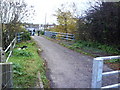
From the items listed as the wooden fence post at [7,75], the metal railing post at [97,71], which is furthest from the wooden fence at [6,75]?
the metal railing post at [97,71]

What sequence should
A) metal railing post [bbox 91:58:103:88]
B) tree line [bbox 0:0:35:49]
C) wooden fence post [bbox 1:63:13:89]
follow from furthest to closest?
tree line [bbox 0:0:35:49] < wooden fence post [bbox 1:63:13:89] < metal railing post [bbox 91:58:103:88]

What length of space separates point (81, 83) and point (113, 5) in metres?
5.92

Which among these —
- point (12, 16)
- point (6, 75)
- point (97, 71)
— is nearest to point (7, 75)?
point (6, 75)

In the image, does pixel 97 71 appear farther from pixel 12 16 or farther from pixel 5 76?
pixel 12 16

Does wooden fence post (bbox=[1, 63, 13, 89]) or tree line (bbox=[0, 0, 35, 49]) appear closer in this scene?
wooden fence post (bbox=[1, 63, 13, 89])

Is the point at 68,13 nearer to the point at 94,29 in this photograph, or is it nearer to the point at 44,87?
the point at 94,29

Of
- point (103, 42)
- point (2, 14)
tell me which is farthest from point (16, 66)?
point (103, 42)

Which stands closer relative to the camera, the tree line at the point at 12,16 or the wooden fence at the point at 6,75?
the wooden fence at the point at 6,75

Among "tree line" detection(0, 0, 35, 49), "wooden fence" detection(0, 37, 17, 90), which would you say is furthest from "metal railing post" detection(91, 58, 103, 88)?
"tree line" detection(0, 0, 35, 49)

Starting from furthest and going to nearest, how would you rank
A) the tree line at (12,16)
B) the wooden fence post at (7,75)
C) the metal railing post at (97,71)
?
the tree line at (12,16) → the wooden fence post at (7,75) → the metal railing post at (97,71)

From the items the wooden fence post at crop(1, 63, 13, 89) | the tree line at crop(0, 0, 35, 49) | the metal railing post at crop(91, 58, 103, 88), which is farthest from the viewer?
the tree line at crop(0, 0, 35, 49)

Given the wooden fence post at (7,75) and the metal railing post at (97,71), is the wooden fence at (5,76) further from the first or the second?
the metal railing post at (97,71)

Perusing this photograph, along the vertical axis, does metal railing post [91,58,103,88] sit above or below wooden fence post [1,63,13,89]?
above

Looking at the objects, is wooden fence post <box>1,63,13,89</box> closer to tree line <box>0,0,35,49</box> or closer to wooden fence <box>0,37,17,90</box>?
wooden fence <box>0,37,17,90</box>
